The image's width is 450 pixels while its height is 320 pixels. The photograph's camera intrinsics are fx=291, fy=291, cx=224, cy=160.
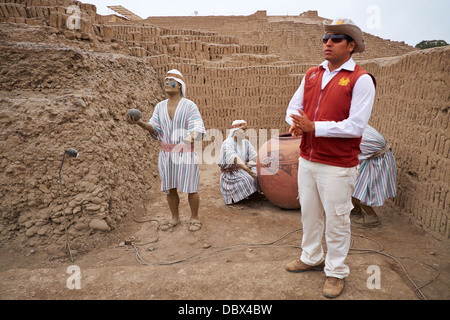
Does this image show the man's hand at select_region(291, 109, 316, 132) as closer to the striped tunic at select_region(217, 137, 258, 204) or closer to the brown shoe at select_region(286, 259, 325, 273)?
the brown shoe at select_region(286, 259, 325, 273)

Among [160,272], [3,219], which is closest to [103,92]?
[3,219]

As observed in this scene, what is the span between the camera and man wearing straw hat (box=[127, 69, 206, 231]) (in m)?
3.18

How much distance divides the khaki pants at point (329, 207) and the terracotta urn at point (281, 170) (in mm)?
1640

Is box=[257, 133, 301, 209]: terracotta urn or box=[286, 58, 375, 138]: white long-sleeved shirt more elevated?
box=[286, 58, 375, 138]: white long-sleeved shirt

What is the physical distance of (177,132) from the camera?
3207 millimetres

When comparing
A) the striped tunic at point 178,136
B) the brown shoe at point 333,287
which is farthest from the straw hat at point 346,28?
the striped tunic at point 178,136

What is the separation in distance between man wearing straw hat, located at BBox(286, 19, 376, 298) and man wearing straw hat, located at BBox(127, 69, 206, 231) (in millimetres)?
1430

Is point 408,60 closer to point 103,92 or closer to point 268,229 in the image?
point 268,229

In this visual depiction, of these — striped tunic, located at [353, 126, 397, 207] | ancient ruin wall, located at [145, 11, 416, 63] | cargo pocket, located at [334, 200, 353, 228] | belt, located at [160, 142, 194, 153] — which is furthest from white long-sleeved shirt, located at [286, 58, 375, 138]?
ancient ruin wall, located at [145, 11, 416, 63]

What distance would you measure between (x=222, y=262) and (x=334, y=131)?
1633 mm

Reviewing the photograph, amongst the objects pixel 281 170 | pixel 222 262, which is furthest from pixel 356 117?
pixel 281 170

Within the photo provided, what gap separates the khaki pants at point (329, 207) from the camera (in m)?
1.87

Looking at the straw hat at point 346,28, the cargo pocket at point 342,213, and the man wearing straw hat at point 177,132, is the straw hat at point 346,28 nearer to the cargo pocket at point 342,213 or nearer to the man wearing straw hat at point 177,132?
the cargo pocket at point 342,213

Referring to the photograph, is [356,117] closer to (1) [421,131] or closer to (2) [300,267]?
(2) [300,267]
